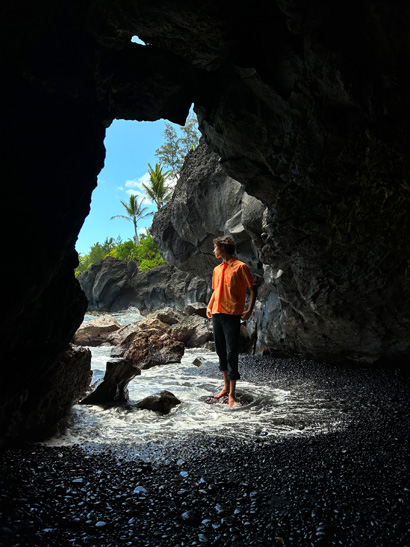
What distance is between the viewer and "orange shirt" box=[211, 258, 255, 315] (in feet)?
14.9

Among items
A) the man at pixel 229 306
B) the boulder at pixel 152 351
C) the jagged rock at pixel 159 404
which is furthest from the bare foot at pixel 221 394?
the boulder at pixel 152 351

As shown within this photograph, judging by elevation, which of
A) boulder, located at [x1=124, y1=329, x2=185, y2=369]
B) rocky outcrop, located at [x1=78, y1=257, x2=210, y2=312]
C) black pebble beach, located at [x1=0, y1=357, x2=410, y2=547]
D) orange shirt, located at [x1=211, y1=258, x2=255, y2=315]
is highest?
rocky outcrop, located at [x1=78, y1=257, x2=210, y2=312]

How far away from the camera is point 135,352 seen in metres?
8.57

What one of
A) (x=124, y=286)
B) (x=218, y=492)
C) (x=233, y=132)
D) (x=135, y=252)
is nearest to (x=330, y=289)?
(x=233, y=132)

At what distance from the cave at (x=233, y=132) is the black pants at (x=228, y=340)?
6.38 ft

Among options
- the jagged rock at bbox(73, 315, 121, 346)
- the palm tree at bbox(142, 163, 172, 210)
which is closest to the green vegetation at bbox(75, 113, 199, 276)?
the palm tree at bbox(142, 163, 172, 210)

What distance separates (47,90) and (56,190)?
36.1 inches

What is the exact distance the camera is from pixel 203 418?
377 cm

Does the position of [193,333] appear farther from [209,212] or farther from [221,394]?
[221,394]

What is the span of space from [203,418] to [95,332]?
10.5 meters

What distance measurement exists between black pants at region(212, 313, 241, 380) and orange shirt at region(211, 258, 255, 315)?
0.11 meters

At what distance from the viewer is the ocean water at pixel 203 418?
3.07m

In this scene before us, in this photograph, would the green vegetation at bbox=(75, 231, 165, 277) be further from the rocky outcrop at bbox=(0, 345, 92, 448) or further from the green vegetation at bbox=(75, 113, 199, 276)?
the rocky outcrop at bbox=(0, 345, 92, 448)

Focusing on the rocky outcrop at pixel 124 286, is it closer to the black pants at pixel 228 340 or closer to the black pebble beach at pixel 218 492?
the black pants at pixel 228 340
